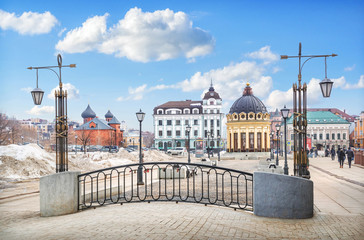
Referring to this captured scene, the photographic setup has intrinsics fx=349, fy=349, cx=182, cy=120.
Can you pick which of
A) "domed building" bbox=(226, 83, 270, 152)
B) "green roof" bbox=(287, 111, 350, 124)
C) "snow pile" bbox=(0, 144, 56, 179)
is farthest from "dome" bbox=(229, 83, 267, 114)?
"green roof" bbox=(287, 111, 350, 124)

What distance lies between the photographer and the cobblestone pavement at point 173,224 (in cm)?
626

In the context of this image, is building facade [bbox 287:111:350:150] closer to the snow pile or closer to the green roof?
the green roof

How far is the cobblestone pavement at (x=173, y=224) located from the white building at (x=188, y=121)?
7829cm

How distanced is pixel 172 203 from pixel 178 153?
5171cm

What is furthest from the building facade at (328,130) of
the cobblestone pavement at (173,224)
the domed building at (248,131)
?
the cobblestone pavement at (173,224)

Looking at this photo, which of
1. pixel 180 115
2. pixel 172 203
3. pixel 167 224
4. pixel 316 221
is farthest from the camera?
pixel 180 115

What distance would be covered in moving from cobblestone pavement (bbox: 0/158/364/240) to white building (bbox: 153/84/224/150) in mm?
78285

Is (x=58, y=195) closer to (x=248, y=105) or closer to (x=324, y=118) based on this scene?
(x=248, y=105)

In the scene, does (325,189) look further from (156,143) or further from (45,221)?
(156,143)

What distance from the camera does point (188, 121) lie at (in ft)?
290

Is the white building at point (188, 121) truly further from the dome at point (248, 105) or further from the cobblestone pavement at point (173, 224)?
the cobblestone pavement at point (173, 224)

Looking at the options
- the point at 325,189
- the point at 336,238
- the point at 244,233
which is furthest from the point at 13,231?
the point at 325,189

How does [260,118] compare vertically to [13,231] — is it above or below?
above

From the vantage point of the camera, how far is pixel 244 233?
6.32m
